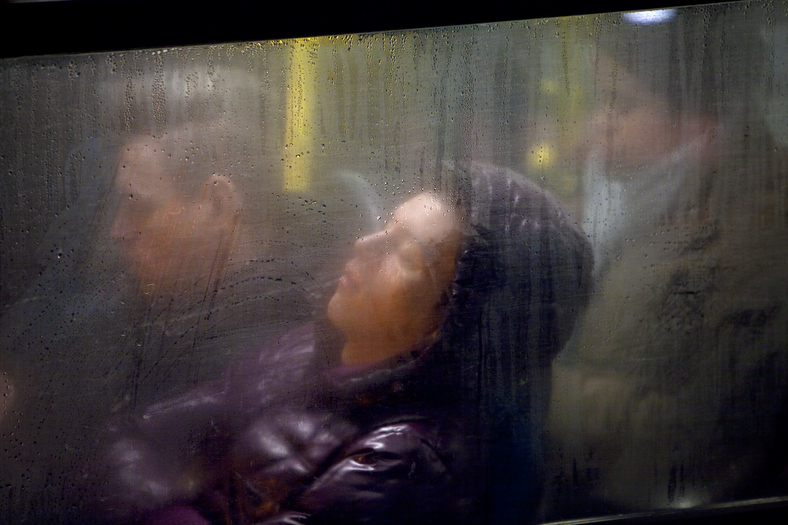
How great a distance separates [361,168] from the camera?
1.36 meters

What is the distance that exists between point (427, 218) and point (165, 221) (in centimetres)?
73

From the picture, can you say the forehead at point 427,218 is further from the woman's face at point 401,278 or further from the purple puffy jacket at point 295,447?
the purple puffy jacket at point 295,447

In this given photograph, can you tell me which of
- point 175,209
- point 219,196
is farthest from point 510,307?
point 175,209

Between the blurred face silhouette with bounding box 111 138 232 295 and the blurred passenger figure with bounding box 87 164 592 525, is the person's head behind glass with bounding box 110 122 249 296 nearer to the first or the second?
the blurred face silhouette with bounding box 111 138 232 295

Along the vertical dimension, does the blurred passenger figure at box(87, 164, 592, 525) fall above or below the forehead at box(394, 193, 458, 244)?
below

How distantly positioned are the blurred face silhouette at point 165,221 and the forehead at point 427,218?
50cm

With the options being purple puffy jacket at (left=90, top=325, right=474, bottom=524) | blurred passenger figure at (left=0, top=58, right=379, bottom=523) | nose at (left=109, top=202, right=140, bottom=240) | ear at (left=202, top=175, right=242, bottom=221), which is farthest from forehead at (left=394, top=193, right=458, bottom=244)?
nose at (left=109, top=202, right=140, bottom=240)

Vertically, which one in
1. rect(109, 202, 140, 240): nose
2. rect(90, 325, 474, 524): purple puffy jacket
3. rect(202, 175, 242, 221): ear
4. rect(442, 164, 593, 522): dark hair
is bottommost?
rect(90, 325, 474, 524): purple puffy jacket

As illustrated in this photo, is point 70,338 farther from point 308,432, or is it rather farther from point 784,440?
point 784,440

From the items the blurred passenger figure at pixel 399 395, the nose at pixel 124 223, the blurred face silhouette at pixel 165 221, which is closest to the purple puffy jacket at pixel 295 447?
the blurred passenger figure at pixel 399 395

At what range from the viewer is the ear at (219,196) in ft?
4.37

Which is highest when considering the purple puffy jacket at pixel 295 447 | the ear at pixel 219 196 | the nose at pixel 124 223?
the ear at pixel 219 196

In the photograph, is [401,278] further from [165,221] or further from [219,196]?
[165,221]

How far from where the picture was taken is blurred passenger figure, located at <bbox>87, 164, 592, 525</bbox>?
1.35 m
